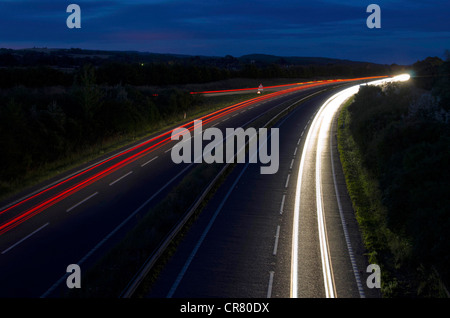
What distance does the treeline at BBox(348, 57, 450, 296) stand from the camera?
444 inches

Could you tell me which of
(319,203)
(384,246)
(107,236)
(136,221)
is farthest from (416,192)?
(107,236)

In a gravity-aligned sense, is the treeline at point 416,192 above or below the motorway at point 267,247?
above

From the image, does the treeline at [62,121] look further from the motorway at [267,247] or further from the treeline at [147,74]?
the motorway at [267,247]

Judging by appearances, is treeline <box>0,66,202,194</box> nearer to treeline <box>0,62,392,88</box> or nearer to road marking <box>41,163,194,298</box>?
treeline <box>0,62,392,88</box>

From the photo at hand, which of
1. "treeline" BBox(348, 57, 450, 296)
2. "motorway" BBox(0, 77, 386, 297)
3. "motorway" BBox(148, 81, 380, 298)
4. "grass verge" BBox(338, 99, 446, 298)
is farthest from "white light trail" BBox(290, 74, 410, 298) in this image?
"treeline" BBox(348, 57, 450, 296)

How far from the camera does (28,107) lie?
2820 cm

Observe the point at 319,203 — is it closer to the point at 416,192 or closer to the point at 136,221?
the point at 416,192

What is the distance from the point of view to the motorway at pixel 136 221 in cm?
1136

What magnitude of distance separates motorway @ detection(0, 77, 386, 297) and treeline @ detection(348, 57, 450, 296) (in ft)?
6.26

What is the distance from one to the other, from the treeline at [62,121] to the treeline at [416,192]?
1792 centimetres

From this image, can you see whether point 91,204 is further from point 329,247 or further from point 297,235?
point 329,247

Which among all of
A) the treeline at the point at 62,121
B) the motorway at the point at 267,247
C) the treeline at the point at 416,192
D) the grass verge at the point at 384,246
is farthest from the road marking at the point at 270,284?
the treeline at the point at 62,121
